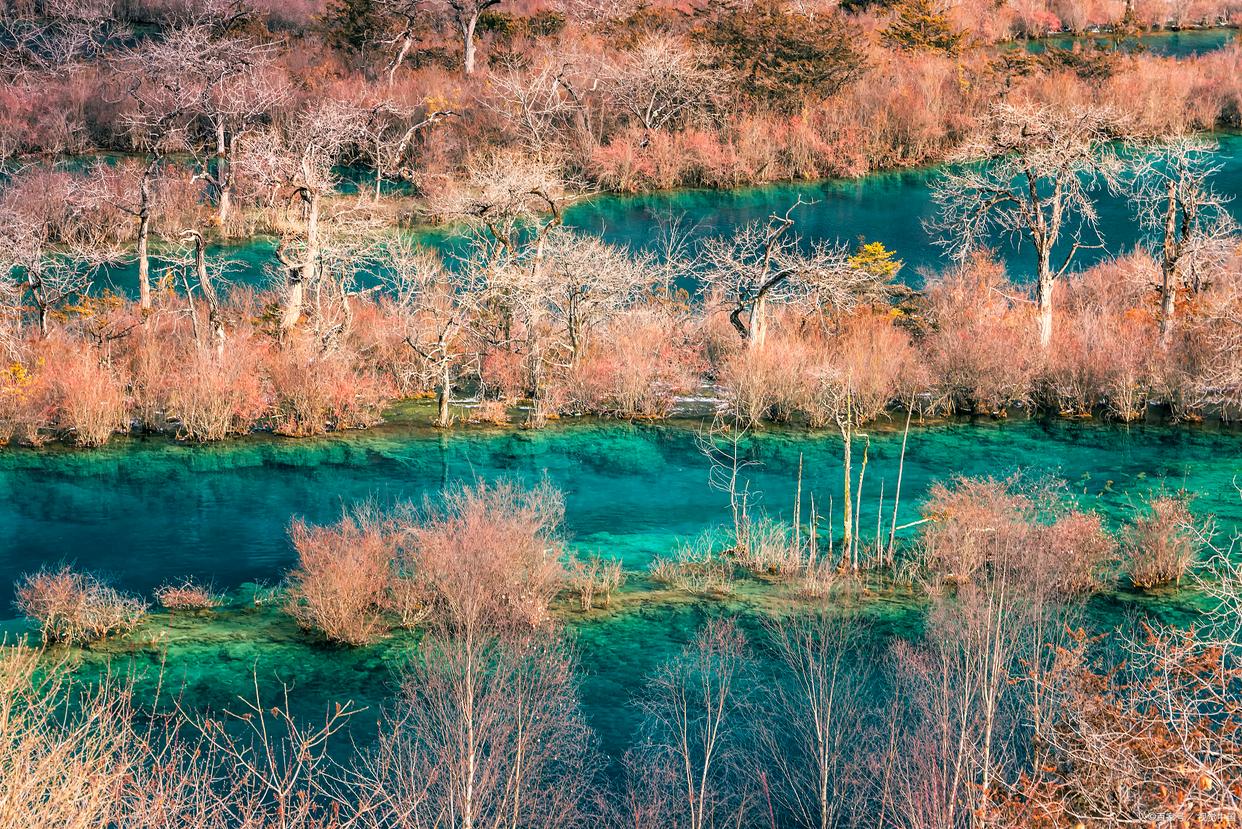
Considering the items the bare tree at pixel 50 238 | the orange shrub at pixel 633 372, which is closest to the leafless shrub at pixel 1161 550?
the orange shrub at pixel 633 372

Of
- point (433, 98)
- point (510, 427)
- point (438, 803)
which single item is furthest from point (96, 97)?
point (438, 803)

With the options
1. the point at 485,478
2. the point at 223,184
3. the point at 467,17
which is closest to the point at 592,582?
A: the point at 485,478

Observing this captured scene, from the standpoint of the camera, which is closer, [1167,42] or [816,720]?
[816,720]

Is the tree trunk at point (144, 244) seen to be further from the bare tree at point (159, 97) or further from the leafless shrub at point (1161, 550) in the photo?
the leafless shrub at point (1161, 550)

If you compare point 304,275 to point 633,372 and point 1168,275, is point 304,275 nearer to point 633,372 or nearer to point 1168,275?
point 633,372

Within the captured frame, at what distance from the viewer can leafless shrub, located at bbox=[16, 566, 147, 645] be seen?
28.0 m

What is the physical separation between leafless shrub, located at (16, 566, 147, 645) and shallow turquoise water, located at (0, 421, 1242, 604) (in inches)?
101

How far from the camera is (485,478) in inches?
1511

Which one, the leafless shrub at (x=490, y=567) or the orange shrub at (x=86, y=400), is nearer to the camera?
the leafless shrub at (x=490, y=567)

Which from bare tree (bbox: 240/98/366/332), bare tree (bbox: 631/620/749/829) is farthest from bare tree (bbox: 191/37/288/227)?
bare tree (bbox: 631/620/749/829)

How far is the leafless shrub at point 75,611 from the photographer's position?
28000mm

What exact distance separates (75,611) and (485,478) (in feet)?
42.5

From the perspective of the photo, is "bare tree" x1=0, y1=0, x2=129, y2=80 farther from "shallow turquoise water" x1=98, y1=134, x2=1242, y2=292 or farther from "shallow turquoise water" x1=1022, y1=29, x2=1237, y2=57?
"shallow turquoise water" x1=1022, y1=29, x2=1237, y2=57

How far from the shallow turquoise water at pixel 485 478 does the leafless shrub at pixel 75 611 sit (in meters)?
2.57
